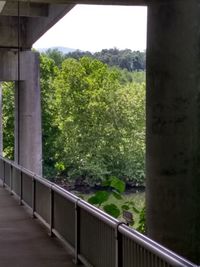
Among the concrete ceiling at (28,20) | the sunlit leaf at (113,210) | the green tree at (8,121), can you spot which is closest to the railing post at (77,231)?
the sunlit leaf at (113,210)

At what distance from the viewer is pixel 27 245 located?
9648 mm

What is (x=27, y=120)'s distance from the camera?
73.8 feet

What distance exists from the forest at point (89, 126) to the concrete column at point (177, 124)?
55209 millimetres

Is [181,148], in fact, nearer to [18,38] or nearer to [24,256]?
[24,256]

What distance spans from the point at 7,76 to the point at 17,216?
11.5 metres

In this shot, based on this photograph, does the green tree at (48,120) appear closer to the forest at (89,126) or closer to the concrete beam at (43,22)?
the forest at (89,126)

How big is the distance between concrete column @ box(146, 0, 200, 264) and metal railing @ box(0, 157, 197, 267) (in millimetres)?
774

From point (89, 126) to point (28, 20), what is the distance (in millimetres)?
42582

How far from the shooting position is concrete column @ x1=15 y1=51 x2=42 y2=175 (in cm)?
2244

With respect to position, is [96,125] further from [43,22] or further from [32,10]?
[32,10]

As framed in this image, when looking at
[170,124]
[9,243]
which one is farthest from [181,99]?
[9,243]

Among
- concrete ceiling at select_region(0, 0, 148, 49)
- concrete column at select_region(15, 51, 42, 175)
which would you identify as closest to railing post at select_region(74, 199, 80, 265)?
concrete ceiling at select_region(0, 0, 148, 49)

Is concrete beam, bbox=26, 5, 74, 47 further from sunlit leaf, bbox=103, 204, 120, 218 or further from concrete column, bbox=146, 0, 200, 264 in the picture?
concrete column, bbox=146, 0, 200, 264

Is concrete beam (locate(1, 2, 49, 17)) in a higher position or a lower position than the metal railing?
higher
